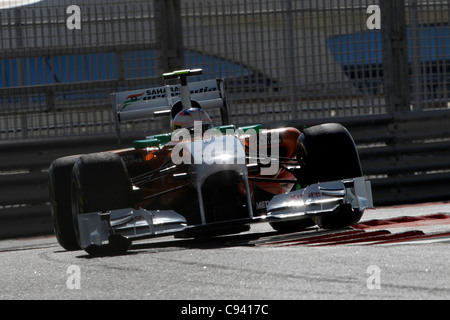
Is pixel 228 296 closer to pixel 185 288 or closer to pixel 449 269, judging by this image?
pixel 185 288

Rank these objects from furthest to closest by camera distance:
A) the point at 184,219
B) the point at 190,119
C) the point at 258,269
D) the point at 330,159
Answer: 1. the point at 190,119
2. the point at 330,159
3. the point at 184,219
4. the point at 258,269

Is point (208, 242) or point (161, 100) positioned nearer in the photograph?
point (208, 242)

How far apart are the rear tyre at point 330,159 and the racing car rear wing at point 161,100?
177cm

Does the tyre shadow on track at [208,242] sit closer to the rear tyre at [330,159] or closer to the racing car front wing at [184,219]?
the racing car front wing at [184,219]

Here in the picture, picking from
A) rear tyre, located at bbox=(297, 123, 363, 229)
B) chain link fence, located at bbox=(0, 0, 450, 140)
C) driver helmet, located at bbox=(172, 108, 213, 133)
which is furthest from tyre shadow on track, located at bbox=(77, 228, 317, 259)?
chain link fence, located at bbox=(0, 0, 450, 140)

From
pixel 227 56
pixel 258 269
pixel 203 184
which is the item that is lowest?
pixel 258 269

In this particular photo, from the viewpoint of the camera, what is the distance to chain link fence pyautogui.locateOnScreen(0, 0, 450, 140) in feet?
36.2

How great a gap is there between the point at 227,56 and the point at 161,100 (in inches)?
93.4

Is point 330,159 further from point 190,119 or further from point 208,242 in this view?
point 190,119

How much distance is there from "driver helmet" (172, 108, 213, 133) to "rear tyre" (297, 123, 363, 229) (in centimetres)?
102

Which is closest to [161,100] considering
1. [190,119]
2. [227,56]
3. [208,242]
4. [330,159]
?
[190,119]

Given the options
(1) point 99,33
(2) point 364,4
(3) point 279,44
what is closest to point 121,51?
(1) point 99,33

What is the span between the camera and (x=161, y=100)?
9.16 metres

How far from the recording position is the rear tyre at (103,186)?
6.86 meters
